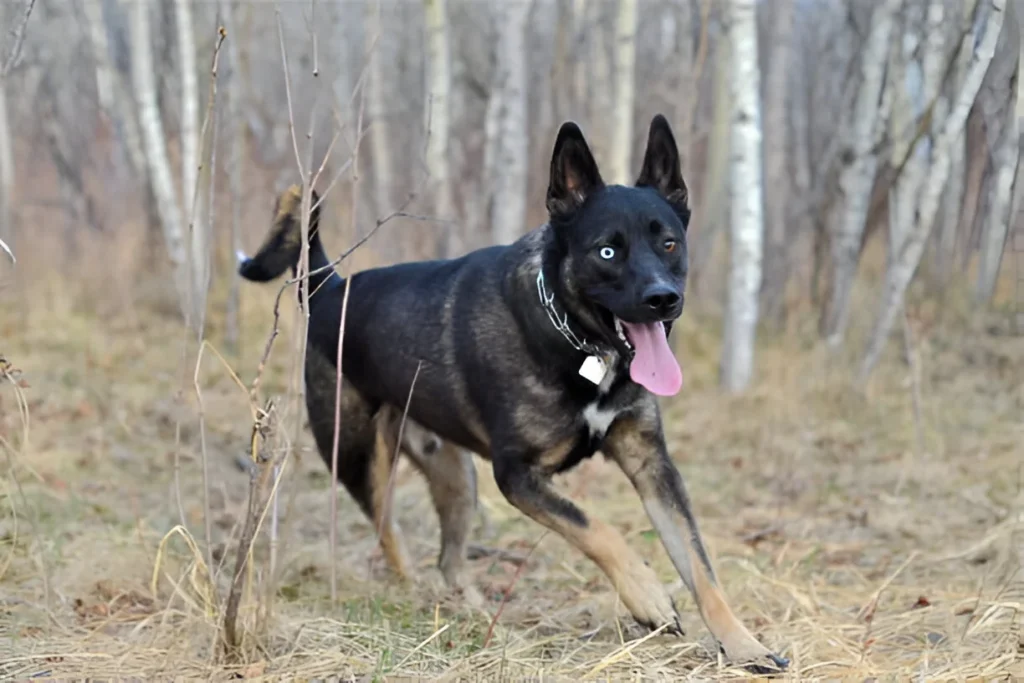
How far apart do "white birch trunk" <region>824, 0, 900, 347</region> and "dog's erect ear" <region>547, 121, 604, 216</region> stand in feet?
19.7

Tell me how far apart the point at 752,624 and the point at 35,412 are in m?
5.64

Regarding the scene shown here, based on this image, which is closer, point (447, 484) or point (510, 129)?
point (447, 484)

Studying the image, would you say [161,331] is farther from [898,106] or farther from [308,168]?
[308,168]

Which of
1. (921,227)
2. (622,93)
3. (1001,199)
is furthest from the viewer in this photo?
(622,93)

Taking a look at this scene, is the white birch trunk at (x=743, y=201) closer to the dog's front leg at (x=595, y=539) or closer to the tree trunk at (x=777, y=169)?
the tree trunk at (x=777, y=169)

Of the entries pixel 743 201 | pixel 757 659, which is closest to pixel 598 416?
pixel 757 659

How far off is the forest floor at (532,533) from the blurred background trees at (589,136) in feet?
2.28

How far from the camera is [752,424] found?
27.0 feet

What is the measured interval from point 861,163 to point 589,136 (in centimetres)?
346

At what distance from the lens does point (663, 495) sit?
3.96 meters

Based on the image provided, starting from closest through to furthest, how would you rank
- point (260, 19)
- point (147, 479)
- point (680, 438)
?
point (147, 479) → point (680, 438) → point (260, 19)

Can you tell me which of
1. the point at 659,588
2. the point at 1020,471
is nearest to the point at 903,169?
the point at 1020,471

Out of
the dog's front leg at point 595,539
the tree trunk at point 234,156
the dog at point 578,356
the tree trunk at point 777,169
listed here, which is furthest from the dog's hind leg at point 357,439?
the tree trunk at point 777,169

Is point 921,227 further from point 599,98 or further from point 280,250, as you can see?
point 280,250
